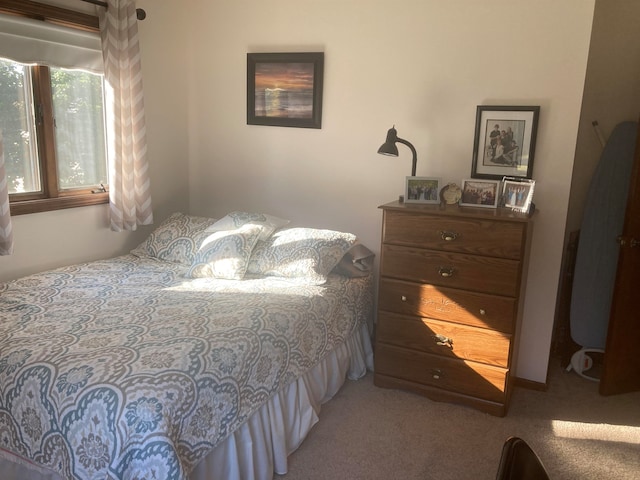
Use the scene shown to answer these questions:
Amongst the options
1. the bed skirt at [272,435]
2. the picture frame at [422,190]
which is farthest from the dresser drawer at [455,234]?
the bed skirt at [272,435]

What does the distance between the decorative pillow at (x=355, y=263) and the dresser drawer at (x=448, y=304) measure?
0.26 m

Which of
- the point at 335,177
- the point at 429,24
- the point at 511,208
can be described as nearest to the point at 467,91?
the point at 429,24

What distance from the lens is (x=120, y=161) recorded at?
2928 millimetres

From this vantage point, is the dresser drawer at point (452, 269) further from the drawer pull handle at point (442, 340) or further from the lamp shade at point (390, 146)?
the lamp shade at point (390, 146)

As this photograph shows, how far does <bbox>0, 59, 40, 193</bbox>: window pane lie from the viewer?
247 centimetres

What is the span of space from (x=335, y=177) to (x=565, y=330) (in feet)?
5.68

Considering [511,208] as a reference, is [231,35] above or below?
above

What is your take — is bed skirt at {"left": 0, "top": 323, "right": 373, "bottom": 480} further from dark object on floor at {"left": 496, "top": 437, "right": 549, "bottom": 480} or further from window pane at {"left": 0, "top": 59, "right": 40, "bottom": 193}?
window pane at {"left": 0, "top": 59, "right": 40, "bottom": 193}

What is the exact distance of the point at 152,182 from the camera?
3.34 metres

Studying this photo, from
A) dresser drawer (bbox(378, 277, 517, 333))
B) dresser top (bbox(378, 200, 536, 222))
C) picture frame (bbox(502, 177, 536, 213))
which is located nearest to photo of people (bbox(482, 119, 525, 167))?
picture frame (bbox(502, 177, 536, 213))

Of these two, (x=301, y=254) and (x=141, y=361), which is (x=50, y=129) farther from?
(x=141, y=361)

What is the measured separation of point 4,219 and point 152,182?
3.58ft

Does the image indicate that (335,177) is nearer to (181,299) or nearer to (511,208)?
(511,208)

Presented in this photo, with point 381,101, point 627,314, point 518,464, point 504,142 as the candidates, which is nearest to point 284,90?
point 381,101
